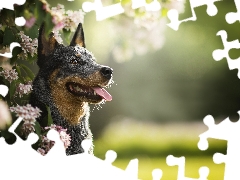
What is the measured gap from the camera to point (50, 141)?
344 cm

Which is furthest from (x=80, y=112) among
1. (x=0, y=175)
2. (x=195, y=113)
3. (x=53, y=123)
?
(x=195, y=113)

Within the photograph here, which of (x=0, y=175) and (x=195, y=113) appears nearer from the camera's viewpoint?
(x=0, y=175)

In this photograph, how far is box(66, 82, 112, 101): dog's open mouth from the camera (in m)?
3.67

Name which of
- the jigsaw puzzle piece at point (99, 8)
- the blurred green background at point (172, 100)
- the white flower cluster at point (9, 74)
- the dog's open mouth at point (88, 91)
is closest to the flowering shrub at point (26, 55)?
the white flower cluster at point (9, 74)

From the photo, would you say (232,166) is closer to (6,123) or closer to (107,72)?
(107,72)

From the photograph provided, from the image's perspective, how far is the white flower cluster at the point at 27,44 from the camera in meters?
3.61

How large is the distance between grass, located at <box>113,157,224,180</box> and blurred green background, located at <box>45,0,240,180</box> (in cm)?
1

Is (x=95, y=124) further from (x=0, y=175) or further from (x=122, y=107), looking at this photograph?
(x=0, y=175)

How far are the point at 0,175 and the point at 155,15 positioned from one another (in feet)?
6.95

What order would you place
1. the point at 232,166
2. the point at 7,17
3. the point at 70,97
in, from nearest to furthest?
the point at 7,17 < the point at 70,97 < the point at 232,166

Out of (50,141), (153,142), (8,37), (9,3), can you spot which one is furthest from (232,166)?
(153,142)

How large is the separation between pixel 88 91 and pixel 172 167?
9.89 ft

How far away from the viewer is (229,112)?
8.30 m

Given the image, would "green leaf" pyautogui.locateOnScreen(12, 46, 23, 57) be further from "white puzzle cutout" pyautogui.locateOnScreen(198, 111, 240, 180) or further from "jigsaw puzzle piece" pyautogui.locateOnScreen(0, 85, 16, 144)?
"white puzzle cutout" pyautogui.locateOnScreen(198, 111, 240, 180)
